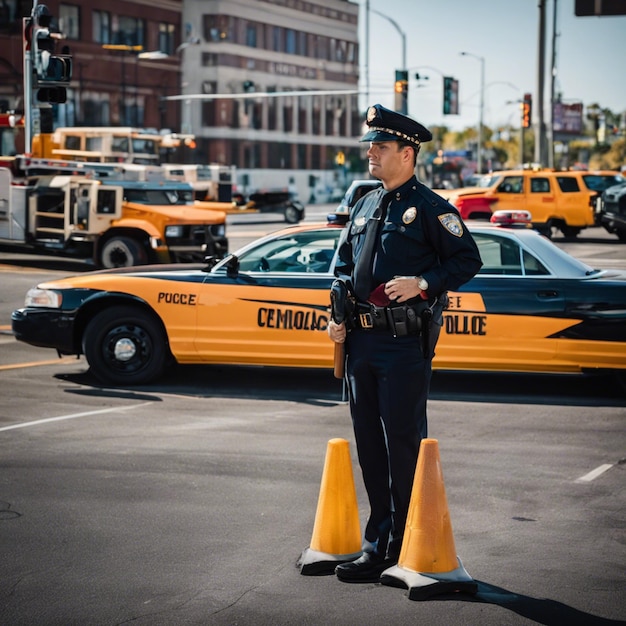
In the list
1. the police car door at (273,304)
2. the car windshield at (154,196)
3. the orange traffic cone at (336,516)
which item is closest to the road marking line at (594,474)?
the orange traffic cone at (336,516)

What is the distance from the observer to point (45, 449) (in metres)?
7.72

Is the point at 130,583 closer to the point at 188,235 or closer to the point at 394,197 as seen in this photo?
the point at 394,197

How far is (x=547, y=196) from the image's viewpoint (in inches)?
1293

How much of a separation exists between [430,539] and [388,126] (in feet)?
5.58

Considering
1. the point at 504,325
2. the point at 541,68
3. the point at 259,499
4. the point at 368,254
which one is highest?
the point at 541,68

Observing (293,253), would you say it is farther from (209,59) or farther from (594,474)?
(209,59)

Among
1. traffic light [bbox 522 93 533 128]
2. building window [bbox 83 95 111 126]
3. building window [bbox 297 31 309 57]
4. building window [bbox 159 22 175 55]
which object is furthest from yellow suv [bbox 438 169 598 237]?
building window [bbox 297 31 309 57]

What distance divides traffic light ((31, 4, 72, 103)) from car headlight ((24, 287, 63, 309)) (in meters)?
11.1

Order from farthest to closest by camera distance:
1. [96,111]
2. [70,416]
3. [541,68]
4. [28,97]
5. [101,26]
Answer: [96,111]
[101,26]
[541,68]
[28,97]
[70,416]

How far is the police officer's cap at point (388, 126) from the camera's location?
16.5 ft

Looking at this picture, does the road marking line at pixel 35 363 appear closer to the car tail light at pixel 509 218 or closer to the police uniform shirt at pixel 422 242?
the car tail light at pixel 509 218

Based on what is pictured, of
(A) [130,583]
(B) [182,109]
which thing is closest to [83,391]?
(A) [130,583]

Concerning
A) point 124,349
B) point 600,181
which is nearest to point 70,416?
point 124,349

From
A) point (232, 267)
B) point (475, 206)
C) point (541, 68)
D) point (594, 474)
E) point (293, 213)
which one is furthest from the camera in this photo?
point (541, 68)
